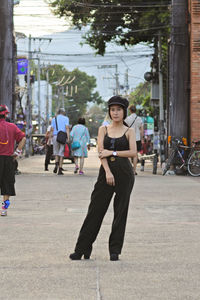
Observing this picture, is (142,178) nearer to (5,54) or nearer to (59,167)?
(59,167)

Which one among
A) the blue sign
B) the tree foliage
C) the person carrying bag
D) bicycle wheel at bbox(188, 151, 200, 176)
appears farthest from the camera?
the blue sign

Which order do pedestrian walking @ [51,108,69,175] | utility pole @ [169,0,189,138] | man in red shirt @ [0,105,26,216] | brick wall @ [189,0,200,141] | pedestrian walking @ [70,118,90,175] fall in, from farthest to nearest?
utility pole @ [169,0,189,138] < brick wall @ [189,0,200,141] < pedestrian walking @ [70,118,90,175] < pedestrian walking @ [51,108,69,175] < man in red shirt @ [0,105,26,216]

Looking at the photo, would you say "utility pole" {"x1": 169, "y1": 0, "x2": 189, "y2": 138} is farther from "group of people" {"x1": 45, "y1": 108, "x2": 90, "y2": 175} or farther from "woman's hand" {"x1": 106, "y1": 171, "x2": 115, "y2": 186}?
"woman's hand" {"x1": 106, "y1": 171, "x2": 115, "y2": 186}

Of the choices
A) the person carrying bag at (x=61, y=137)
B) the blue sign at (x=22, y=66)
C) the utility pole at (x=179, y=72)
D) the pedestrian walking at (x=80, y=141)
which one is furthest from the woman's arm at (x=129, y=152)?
the blue sign at (x=22, y=66)

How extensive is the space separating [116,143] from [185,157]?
16.7 m

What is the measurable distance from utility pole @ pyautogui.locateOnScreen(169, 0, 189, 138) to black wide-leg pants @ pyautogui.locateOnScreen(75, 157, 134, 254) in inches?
653

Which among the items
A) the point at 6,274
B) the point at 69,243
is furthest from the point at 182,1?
the point at 6,274

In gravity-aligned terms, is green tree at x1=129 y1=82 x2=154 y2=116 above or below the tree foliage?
below

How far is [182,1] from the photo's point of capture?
24125mm

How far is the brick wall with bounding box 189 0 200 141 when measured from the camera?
23.8m

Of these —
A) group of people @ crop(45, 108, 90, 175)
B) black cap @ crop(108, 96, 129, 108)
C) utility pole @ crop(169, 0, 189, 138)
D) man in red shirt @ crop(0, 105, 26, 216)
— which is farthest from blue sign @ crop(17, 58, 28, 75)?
black cap @ crop(108, 96, 129, 108)

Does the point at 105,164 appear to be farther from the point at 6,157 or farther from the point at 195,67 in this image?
the point at 195,67

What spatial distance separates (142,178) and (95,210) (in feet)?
43.8

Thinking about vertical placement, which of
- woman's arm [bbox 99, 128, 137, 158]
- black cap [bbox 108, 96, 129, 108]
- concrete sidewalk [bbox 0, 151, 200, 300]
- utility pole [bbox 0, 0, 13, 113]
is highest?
utility pole [bbox 0, 0, 13, 113]
